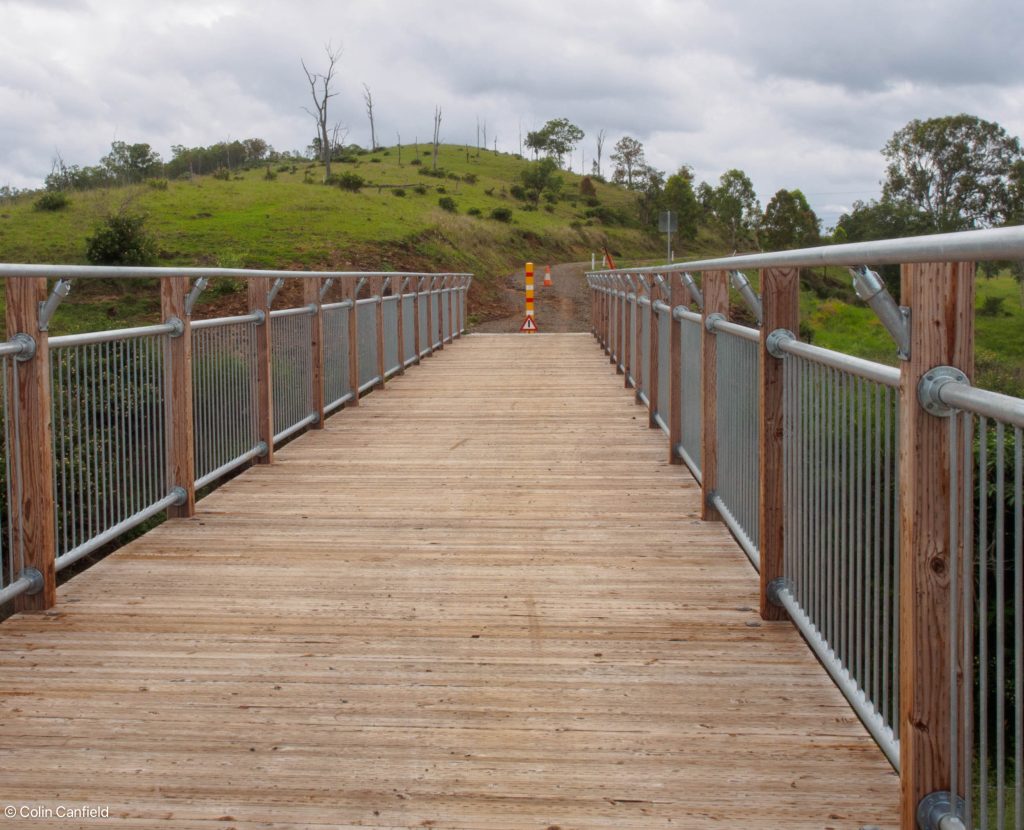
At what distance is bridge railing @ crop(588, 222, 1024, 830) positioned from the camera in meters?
2.22

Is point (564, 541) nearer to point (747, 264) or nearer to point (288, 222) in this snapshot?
point (747, 264)

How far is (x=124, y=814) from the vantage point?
Result: 2871mm

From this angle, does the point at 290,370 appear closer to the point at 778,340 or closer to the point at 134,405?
the point at 134,405

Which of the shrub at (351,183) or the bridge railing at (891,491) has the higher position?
the shrub at (351,183)

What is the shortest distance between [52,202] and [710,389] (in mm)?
41900

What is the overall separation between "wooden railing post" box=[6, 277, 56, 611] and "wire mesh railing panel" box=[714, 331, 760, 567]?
2889mm

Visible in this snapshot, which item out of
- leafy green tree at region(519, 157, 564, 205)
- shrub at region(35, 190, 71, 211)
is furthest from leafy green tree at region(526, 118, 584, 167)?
shrub at region(35, 190, 71, 211)

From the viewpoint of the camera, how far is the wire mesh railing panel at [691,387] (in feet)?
22.4

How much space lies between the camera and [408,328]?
52.6ft

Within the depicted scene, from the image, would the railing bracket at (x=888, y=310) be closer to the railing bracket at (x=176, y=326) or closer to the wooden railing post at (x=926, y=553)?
the wooden railing post at (x=926, y=553)

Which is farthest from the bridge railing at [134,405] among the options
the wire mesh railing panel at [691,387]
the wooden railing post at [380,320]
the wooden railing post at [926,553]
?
the wooden railing post at [926,553]

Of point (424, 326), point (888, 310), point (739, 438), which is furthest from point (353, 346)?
point (888, 310)

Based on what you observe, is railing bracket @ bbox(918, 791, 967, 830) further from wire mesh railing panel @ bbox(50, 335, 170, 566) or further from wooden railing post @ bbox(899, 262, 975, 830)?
wire mesh railing panel @ bbox(50, 335, 170, 566)

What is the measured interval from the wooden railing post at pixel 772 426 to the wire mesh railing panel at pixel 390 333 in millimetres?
9451
